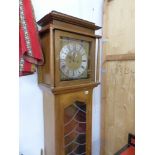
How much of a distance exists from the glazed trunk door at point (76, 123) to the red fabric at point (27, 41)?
31cm

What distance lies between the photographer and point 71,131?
1.19 metres

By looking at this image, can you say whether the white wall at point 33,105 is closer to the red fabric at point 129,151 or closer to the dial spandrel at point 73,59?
the dial spandrel at point 73,59

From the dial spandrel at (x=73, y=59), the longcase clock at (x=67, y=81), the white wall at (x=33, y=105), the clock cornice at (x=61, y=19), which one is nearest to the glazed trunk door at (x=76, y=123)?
the longcase clock at (x=67, y=81)

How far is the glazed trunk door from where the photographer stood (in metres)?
1.12

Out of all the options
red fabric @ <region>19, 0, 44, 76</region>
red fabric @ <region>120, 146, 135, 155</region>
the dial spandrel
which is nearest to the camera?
red fabric @ <region>19, 0, 44, 76</region>

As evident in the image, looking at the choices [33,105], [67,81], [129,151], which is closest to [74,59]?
[67,81]

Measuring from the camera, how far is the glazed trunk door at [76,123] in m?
1.12

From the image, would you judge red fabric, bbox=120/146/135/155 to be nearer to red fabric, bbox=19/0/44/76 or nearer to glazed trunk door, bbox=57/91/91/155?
glazed trunk door, bbox=57/91/91/155

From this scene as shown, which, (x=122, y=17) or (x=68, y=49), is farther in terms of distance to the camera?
(x=122, y=17)

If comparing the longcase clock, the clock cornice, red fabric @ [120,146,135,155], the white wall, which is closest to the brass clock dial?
the longcase clock
